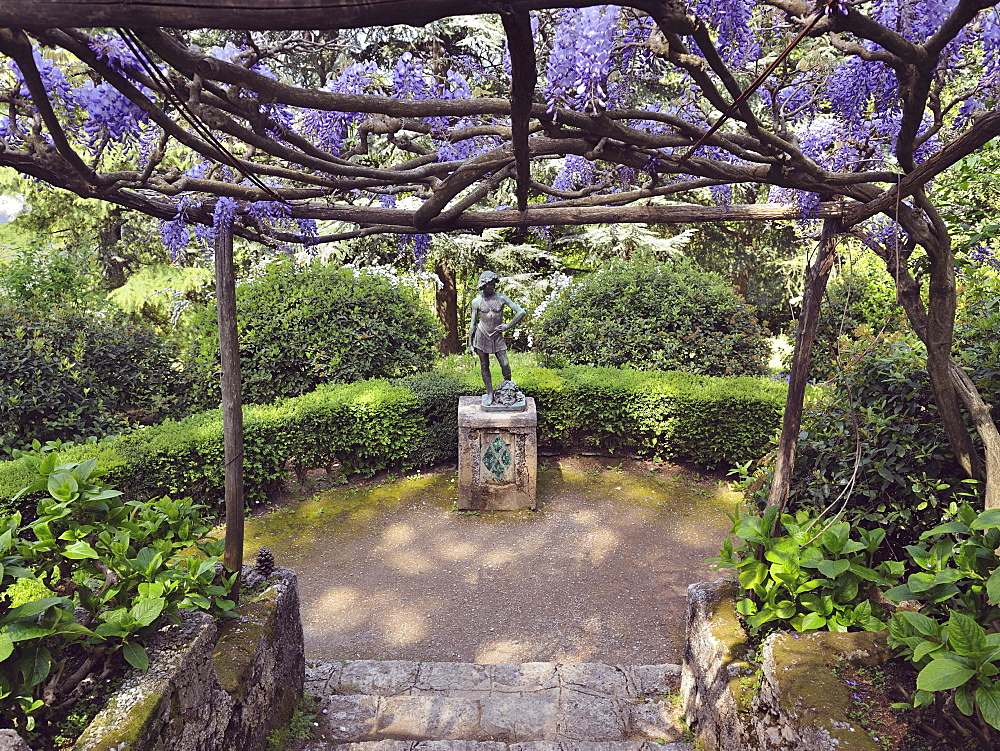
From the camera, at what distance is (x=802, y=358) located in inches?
134

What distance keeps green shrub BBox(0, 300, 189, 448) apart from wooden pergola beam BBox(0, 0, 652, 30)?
5.94 metres

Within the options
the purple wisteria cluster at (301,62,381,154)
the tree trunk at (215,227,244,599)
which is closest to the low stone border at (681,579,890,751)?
the tree trunk at (215,227,244,599)

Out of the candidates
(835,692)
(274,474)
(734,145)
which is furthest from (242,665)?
(274,474)

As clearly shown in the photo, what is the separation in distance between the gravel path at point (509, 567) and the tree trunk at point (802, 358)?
1.83m

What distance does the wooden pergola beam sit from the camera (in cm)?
149

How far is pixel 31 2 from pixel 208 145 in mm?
1386

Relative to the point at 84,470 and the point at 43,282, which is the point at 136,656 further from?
the point at 43,282

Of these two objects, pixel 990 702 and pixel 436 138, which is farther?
pixel 436 138

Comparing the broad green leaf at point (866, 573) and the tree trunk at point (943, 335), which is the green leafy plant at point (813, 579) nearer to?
the broad green leaf at point (866, 573)

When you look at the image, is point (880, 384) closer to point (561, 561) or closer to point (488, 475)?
point (561, 561)

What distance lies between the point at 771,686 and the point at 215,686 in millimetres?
2365

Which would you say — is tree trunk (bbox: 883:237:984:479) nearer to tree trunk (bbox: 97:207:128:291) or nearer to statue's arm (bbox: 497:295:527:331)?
statue's arm (bbox: 497:295:527:331)

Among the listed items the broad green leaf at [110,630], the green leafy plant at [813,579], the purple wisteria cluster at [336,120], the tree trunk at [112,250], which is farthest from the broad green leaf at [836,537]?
the tree trunk at [112,250]

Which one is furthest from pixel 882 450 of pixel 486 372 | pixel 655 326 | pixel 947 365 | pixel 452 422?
pixel 655 326
